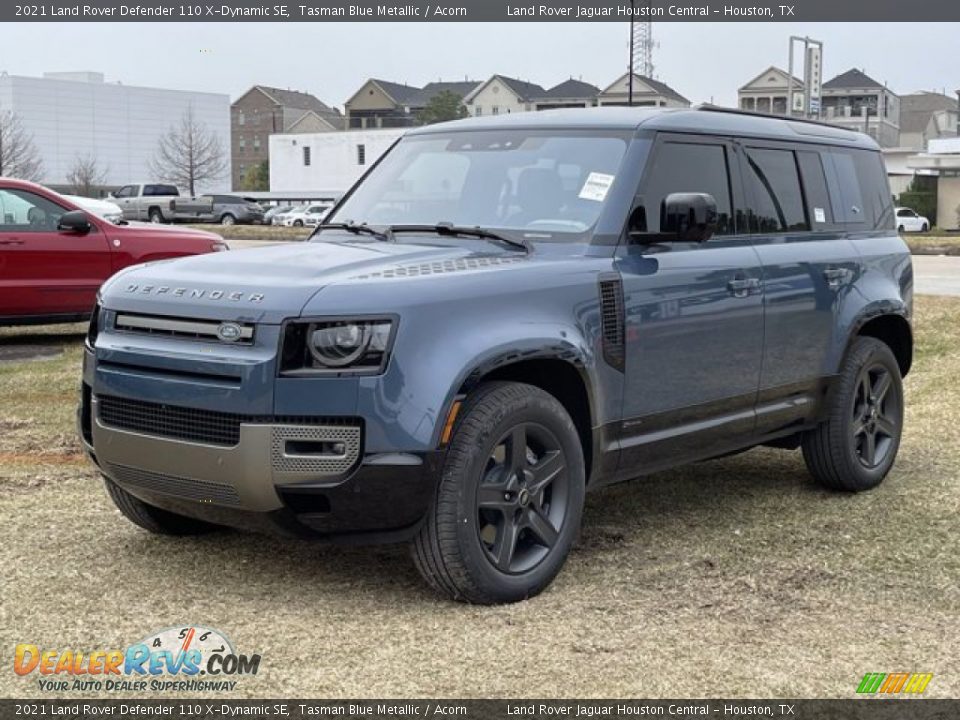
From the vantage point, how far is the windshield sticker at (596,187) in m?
5.46

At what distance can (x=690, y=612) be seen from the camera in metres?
4.77

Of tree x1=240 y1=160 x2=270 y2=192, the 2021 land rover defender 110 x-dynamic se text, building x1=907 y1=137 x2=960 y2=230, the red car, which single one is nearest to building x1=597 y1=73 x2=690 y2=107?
building x1=907 y1=137 x2=960 y2=230

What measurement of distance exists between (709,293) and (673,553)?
3.71 feet

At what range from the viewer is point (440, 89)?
374ft

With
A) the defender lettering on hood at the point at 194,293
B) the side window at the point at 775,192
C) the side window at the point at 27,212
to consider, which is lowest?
the defender lettering on hood at the point at 194,293

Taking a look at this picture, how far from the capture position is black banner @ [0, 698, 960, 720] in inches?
149

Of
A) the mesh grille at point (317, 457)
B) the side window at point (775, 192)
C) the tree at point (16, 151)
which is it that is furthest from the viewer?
the tree at point (16, 151)

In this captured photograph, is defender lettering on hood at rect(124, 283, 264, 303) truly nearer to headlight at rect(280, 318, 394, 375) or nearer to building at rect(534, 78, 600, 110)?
headlight at rect(280, 318, 394, 375)

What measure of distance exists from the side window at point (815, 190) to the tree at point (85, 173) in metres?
99.6

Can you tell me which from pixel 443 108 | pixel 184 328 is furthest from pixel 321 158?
pixel 184 328

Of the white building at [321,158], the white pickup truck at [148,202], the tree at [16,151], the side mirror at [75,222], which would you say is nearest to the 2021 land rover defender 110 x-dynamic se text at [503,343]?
the side mirror at [75,222]

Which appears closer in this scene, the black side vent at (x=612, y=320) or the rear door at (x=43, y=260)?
the black side vent at (x=612, y=320)

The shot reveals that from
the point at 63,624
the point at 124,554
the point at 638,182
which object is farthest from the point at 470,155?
the point at 63,624

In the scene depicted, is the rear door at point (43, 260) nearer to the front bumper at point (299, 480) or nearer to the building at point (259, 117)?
the front bumper at point (299, 480)
